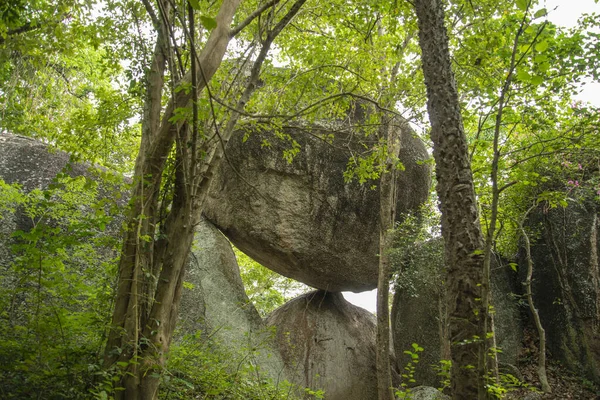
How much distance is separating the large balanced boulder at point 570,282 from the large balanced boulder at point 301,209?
3166mm

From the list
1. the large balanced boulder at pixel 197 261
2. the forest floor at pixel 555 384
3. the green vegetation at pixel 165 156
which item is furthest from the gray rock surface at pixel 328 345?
the green vegetation at pixel 165 156

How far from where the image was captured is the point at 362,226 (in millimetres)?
10812

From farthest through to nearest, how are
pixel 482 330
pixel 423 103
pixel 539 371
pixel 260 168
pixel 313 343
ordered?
pixel 313 343
pixel 260 168
pixel 539 371
pixel 423 103
pixel 482 330

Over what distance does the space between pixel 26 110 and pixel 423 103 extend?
730cm

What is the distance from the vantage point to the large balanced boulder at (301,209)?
10.2 meters

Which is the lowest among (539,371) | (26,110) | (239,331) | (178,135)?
(539,371)

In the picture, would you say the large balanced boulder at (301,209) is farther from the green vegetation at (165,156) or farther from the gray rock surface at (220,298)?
the green vegetation at (165,156)

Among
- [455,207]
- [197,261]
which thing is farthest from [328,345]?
[455,207]

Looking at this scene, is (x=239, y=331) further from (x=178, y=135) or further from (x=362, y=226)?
(x=178, y=135)

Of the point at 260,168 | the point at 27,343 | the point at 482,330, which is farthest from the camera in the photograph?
the point at 260,168

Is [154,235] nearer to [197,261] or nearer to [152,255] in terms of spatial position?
[152,255]

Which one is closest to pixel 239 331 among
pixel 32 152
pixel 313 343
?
pixel 313 343

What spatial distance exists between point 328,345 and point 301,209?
350cm

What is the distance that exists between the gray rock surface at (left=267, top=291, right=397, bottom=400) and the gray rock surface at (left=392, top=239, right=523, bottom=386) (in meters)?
0.92
